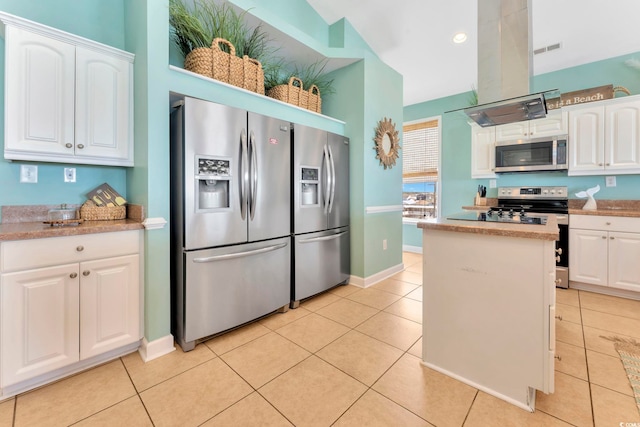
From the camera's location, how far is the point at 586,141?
3166mm

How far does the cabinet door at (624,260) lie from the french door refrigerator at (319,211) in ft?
9.54

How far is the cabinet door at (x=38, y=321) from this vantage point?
141 centimetres

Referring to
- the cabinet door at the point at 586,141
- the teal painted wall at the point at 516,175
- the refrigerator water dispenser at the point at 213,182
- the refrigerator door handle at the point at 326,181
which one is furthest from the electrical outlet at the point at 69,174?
the cabinet door at the point at 586,141

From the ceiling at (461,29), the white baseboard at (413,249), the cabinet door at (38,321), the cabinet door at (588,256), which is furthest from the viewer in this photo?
the white baseboard at (413,249)

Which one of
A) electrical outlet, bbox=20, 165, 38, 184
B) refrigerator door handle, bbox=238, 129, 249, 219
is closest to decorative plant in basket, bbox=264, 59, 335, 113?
refrigerator door handle, bbox=238, 129, 249, 219

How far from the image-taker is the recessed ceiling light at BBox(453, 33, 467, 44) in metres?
3.29

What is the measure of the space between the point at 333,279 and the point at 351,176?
1274 mm

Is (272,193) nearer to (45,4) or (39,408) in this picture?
(39,408)

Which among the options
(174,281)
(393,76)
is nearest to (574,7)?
(393,76)

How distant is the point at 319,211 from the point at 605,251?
3236 mm

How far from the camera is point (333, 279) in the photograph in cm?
302

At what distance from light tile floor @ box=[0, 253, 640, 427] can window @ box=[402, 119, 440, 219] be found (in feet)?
9.98

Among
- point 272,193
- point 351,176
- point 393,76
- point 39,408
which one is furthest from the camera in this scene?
point 393,76

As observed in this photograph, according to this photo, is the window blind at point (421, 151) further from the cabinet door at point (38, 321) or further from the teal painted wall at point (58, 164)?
the cabinet door at point (38, 321)
